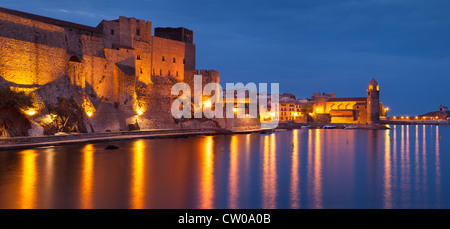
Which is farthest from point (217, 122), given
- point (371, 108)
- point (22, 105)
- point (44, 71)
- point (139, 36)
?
point (371, 108)

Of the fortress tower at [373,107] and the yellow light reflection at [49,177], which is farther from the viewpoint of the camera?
the fortress tower at [373,107]

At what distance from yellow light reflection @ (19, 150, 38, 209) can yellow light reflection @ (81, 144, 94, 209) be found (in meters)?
1.10

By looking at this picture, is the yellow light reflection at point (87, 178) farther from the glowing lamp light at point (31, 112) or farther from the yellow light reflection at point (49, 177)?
the glowing lamp light at point (31, 112)

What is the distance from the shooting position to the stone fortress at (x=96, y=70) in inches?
861

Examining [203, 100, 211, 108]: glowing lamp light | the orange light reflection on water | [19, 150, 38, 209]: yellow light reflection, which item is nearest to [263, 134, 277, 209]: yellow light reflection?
the orange light reflection on water

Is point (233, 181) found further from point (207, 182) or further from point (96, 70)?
point (96, 70)

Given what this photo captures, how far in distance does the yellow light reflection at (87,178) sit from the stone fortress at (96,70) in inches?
192

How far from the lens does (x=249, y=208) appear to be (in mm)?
9016

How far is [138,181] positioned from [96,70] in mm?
17245

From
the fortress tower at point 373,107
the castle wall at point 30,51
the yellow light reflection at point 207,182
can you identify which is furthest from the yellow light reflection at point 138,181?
the fortress tower at point 373,107

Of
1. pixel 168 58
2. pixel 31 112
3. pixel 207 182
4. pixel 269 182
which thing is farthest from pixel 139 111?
pixel 269 182
